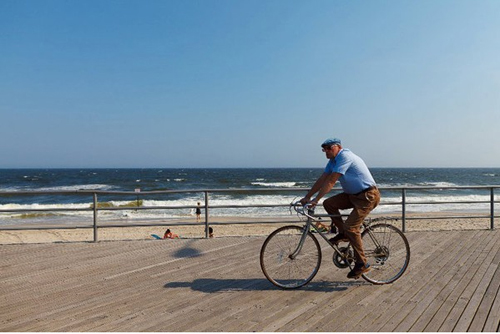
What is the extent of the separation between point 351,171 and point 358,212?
17.2 inches

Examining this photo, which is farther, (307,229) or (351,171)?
(307,229)

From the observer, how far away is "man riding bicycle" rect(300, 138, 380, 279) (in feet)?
12.2

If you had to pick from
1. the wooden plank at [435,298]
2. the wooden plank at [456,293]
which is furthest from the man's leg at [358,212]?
the wooden plank at [456,293]

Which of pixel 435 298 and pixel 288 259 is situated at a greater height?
pixel 288 259

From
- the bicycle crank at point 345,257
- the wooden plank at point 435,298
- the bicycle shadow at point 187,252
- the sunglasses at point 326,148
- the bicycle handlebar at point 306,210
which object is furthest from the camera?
the bicycle shadow at point 187,252

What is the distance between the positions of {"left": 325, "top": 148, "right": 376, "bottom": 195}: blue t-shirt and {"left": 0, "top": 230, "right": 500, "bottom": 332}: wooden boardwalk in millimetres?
1086

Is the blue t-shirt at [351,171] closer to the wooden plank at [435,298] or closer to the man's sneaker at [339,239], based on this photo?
the man's sneaker at [339,239]

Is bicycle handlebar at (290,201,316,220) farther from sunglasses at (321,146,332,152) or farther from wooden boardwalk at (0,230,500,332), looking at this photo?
wooden boardwalk at (0,230,500,332)

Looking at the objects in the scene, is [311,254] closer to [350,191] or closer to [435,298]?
[350,191]

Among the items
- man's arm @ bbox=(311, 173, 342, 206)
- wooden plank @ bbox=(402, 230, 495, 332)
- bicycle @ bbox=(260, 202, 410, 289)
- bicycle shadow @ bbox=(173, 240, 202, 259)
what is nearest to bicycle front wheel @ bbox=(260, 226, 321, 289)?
bicycle @ bbox=(260, 202, 410, 289)

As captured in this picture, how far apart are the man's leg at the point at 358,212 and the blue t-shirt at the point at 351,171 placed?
0.08 metres

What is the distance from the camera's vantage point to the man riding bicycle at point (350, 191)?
3730 millimetres

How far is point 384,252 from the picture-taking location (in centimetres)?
421

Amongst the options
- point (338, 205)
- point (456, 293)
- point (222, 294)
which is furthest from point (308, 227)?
point (456, 293)
